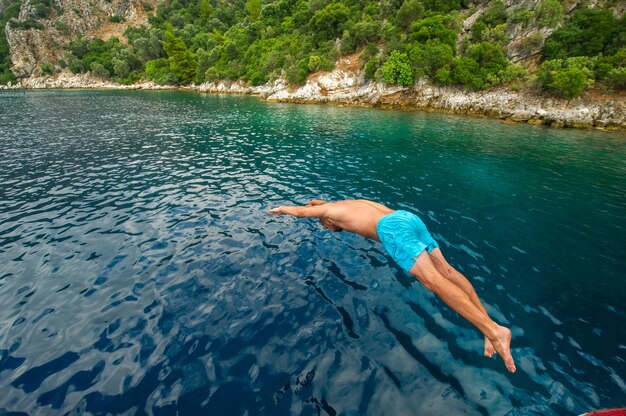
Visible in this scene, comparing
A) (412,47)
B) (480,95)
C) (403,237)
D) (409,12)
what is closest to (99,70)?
(409,12)

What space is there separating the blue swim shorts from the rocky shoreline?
4286cm

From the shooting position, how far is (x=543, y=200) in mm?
11812

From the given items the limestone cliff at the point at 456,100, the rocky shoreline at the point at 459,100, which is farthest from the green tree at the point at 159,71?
the rocky shoreline at the point at 459,100

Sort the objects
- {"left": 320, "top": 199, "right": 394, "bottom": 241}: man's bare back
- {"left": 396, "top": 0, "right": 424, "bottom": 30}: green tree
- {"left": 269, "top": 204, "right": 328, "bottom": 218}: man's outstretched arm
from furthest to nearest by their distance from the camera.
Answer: {"left": 396, "top": 0, "right": 424, "bottom": 30}: green tree, {"left": 269, "top": 204, "right": 328, "bottom": 218}: man's outstretched arm, {"left": 320, "top": 199, "right": 394, "bottom": 241}: man's bare back

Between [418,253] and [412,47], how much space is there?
52457mm

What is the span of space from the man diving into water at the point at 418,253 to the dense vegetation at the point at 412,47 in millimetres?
44193

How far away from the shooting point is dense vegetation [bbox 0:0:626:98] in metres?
34.7

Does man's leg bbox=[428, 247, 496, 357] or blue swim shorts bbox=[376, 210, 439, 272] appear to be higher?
blue swim shorts bbox=[376, 210, 439, 272]

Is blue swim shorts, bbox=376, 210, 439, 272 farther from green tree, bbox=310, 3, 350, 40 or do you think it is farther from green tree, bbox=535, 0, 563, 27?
green tree, bbox=310, 3, 350, 40

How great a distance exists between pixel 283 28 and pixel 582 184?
91221 mm

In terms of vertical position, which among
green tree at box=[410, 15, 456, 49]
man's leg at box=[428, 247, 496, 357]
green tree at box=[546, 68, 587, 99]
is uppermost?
green tree at box=[410, 15, 456, 49]

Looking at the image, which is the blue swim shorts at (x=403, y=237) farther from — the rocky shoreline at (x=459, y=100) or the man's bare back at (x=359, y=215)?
the rocky shoreline at (x=459, y=100)

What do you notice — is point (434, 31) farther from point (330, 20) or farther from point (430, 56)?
point (330, 20)

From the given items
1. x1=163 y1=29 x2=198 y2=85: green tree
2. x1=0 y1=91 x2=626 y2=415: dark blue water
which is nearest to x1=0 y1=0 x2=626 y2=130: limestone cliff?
x1=163 y1=29 x2=198 y2=85: green tree
